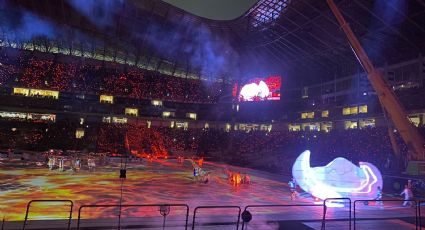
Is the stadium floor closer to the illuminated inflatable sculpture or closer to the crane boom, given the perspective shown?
the illuminated inflatable sculpture

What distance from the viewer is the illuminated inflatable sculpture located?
17.7 m

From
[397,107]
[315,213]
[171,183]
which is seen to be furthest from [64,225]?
[397,107]

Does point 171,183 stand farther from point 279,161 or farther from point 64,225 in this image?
point 279,161

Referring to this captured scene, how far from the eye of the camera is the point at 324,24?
155 feet

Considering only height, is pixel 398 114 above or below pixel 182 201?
above

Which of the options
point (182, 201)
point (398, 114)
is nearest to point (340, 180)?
point (398, 114)

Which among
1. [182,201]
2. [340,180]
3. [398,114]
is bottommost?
[182,201]

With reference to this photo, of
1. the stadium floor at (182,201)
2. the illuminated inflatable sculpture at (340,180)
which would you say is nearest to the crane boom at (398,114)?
the stadium floor at (182,201)

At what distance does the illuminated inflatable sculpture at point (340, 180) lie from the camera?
58.1 ft

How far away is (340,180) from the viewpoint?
17781 mm

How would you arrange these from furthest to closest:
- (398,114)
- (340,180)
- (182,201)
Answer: (398,114) < (340,180) < (182,201)

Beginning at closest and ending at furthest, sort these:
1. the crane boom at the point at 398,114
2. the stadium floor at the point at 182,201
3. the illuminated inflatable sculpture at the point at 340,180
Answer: the stadium floor at the point at 182,201, the illuminated inflatable sculpture at the point at 340,180, the crane boom at the point at 398,114

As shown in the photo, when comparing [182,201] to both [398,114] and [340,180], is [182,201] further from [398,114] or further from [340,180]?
[398,114]

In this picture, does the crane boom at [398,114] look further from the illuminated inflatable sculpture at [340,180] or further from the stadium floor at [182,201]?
the illuminated inflatable sculpture at [340,180]
